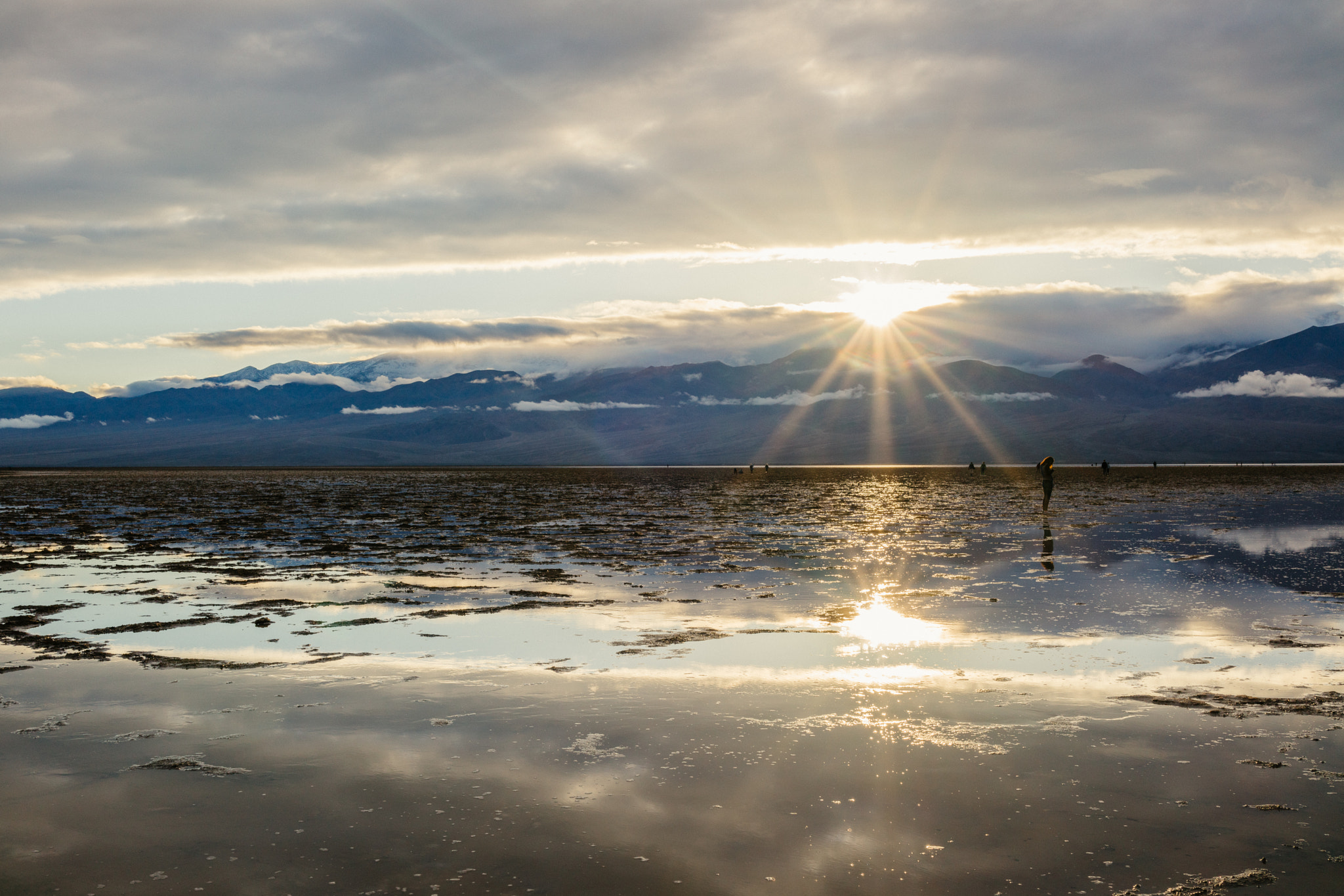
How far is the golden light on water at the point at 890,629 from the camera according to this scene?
15.0 m

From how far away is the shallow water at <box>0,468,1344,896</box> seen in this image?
23.1ft

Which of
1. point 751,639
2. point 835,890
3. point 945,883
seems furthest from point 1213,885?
point 751,639

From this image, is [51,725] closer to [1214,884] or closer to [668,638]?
[668,638]

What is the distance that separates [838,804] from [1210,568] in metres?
19.5

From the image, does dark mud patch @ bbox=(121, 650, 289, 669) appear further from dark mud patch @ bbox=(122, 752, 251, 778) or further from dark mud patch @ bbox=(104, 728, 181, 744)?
dark mud patch @ bbox=(122, 752, 251, 778)

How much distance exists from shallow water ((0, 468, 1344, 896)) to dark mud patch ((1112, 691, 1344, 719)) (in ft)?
0.18

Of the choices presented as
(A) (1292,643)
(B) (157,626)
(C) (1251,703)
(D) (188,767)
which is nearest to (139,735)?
(D) (188,767)

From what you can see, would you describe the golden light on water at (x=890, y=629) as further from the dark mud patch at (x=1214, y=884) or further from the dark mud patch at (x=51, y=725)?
the dark mud patch at (x=51, y=725)

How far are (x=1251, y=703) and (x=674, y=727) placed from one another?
6.20 metres

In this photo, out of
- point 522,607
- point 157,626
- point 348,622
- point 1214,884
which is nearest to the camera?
point 1214,884

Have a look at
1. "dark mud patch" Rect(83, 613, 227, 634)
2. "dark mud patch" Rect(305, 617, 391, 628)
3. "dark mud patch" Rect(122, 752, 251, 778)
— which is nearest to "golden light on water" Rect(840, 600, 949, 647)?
"dark mud patch" Rect(305, 617, 391, 628)

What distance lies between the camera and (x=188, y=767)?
908 cm

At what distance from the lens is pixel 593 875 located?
6.78 m

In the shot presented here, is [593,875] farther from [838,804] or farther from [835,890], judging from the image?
[838,804]
